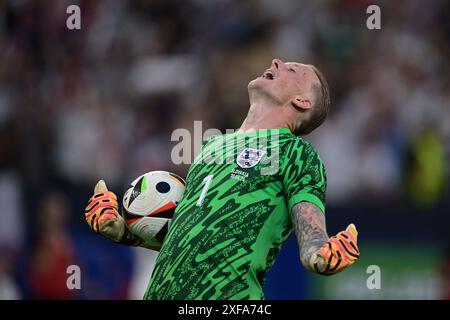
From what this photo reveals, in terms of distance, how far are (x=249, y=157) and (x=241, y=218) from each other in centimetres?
40

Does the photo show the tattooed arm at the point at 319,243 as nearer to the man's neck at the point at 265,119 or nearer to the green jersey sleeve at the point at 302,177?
the green jersey sleeve at the point at 302,177

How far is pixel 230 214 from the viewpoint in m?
5.65

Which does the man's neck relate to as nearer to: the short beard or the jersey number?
the short beard

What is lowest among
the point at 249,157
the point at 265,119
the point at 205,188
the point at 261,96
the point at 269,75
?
the point at 205,188

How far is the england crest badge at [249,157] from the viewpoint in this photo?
19.0ft

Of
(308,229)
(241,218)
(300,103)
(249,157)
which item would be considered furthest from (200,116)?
(308,229)

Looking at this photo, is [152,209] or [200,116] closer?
[152,209]

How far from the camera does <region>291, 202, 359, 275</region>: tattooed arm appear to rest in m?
5.10

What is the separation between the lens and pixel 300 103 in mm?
6230

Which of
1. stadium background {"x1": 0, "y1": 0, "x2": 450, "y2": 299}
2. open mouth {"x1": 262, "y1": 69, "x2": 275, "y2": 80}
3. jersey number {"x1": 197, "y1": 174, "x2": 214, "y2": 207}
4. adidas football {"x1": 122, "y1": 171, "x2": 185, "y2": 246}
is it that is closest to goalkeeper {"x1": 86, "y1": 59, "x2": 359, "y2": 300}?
jersey number {"x1": 197, "y1": 174, "x2": 214, "y2": 207}

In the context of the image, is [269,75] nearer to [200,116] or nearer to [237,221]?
[237,221]

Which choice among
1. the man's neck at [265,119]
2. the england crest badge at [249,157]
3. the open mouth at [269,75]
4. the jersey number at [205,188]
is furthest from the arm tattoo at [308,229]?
the open mouth at [269,75]

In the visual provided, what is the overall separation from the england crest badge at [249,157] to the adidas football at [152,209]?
0.59m

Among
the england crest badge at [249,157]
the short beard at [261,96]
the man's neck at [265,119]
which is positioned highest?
the short beard at [261,96]
